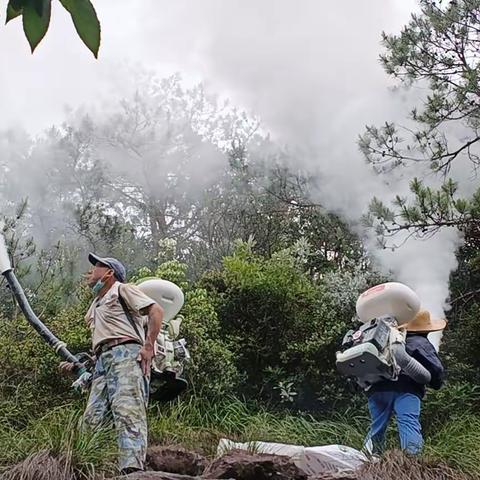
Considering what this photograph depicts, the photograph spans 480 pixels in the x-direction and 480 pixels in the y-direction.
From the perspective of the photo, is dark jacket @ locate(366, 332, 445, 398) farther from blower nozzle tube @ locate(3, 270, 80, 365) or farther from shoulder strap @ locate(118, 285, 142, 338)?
blower nozzle tube @ locate(3, 270, 80, 365)

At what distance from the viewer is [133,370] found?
4004 millimetres

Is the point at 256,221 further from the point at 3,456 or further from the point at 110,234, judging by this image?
the point at 3,456

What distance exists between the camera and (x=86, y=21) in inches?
41.1

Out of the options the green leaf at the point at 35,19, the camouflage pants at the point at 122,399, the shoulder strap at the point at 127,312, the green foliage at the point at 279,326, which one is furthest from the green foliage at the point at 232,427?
the green leaf at the point at 35,19

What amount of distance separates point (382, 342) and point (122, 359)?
141 cm

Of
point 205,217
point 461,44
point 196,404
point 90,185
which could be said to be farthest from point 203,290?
point 90,185

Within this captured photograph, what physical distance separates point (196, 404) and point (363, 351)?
1930mm

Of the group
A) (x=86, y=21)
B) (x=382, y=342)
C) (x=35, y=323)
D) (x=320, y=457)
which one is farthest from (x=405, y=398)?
(x=86, y=21)

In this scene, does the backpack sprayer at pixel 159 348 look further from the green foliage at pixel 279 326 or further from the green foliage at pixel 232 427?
the green foliage at pixel 279 326

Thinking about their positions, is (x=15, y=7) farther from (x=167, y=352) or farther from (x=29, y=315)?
(x=29, y=315)

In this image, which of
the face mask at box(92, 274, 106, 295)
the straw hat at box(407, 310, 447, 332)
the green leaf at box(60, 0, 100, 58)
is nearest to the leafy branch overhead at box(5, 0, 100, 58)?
the green leaf at box(60, 0, 100, 58)

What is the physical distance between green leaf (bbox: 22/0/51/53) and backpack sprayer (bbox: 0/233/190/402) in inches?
143

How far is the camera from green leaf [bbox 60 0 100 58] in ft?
3.40

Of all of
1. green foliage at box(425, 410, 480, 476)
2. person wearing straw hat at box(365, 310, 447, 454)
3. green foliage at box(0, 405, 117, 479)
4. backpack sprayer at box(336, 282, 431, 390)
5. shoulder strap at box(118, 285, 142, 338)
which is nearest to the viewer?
green foliage at box(0, 405, 117, 479)
